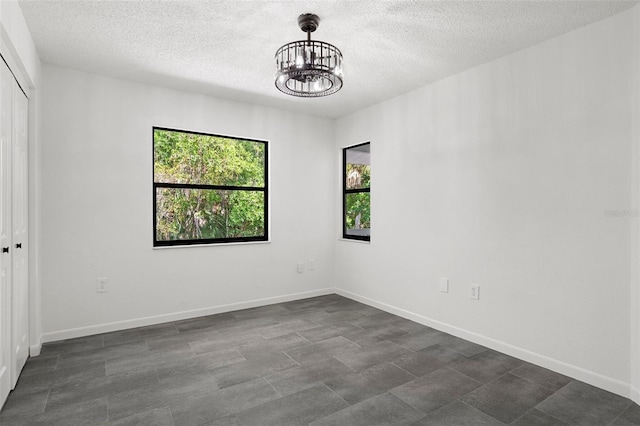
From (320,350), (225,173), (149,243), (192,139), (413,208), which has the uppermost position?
(192,139)

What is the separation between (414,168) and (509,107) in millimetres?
1130

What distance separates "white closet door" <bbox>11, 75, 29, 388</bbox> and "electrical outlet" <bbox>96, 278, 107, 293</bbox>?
0.63 meters

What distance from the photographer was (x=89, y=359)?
9.51ft

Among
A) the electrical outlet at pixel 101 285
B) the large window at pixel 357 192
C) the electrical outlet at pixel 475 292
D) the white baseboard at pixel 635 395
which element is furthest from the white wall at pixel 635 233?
the electrical outlet at pixel 101 285

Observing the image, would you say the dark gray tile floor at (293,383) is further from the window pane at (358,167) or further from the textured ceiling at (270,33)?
the textured ceiling at (270,33)

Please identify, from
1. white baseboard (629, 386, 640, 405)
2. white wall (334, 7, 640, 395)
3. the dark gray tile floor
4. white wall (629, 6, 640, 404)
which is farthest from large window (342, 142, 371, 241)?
white baseboard (629, 386, 640, 405)

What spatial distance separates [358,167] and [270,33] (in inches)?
Answer: 97.0

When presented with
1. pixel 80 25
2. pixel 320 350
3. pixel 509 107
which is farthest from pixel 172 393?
pixel 509 107

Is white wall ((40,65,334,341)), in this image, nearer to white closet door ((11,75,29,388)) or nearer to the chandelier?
white closet door ((11,75,29,388))

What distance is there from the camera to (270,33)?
2.70m

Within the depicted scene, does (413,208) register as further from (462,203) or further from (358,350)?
(358,350)

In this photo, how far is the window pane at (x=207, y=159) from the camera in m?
3.96

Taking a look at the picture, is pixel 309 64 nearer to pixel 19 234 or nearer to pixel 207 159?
pixel 207 159

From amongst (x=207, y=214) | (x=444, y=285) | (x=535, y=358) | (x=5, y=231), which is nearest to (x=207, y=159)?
(x=207, y=214)
